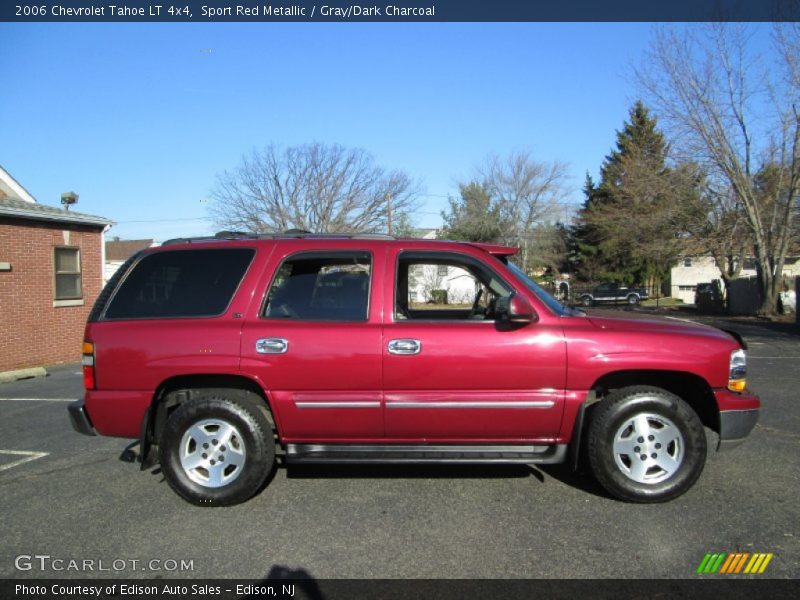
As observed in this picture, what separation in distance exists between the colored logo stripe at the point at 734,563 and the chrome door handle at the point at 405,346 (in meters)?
2.06

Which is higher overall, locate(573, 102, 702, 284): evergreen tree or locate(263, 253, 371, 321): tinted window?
locate(573, 102, 702, 284): evergreen tree

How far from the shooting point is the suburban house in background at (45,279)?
42.0 ft

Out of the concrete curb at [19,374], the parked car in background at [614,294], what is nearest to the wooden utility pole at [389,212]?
the parked car in background at [614,294]

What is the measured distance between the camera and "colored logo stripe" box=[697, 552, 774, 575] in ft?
10.3

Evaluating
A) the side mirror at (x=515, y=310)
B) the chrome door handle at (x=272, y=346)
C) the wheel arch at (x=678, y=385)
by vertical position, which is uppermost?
the side mirror at (x=515, y=310)

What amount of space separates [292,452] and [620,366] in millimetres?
2353

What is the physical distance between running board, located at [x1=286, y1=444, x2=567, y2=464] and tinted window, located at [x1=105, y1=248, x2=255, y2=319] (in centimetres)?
130

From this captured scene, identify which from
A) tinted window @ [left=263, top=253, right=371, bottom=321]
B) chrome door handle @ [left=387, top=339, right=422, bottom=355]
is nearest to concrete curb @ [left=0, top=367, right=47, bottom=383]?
tinted window @ [left=263, top=253, right=371, bottom=321]

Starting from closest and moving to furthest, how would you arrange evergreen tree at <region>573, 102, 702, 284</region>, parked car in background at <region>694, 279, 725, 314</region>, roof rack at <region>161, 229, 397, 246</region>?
roof rack at <region>161, 229, 397, 246</region>
evergreen tree at <region>573, 102, 702, 284</region>
parked car in background at <region>694, 279, 725, 314</region>

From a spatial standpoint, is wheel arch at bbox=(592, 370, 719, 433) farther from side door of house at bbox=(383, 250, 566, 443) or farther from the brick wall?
the brick wall

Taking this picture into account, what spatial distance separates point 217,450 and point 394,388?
1.32 metres

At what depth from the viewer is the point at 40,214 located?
523 inches

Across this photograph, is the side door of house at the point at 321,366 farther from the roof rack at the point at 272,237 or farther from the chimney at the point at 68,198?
the chimney at the point at 68,198

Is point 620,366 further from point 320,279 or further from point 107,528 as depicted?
point 107,528
